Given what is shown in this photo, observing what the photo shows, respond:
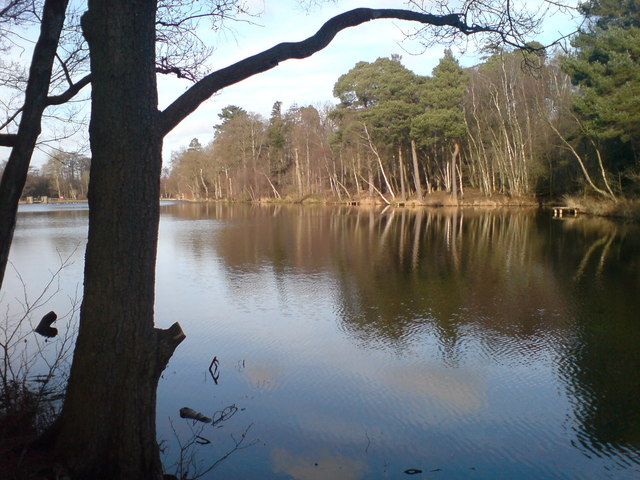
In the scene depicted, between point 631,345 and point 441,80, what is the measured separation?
3646 cm

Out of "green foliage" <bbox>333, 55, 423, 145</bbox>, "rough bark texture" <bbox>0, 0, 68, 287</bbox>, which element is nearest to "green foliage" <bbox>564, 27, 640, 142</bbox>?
"green foliage" <bbox>333, 55, 423, 145</bbox>

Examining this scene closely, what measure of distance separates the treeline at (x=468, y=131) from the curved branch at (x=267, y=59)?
15.0 meters

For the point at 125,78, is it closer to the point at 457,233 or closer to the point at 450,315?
the point at 450,315

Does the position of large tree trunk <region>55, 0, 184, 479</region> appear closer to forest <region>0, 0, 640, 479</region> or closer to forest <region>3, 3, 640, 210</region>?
forest <region>0, 0, 640, 479</region>

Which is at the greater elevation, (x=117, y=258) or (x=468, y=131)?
(x=468, y=131)

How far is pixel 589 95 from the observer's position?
26.3m

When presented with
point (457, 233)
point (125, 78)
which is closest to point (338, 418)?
point (125, 78)

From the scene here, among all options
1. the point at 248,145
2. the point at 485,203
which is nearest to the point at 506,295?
the point at 485,203

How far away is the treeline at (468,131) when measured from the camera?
25688 millimetres

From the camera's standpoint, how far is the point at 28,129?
4.45 metres

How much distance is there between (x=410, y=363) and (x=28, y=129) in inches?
220

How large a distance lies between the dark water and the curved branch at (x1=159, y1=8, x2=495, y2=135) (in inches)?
126

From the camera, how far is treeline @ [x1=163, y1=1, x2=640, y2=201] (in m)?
25.7

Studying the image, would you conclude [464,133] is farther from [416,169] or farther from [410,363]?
[410,363]
